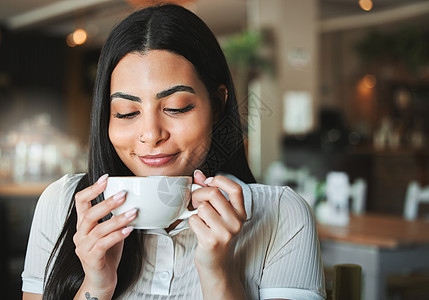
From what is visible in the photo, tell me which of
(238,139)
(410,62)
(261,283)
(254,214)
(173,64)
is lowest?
(261,283)

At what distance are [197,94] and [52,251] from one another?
35 centimetres

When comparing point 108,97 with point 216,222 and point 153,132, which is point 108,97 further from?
point 216,222

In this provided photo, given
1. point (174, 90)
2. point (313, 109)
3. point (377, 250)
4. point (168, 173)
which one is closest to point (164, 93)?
point (174, 90)

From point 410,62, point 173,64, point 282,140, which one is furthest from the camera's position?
point 410,62

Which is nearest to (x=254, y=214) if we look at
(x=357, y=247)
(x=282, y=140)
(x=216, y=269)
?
(x=216, y=269)

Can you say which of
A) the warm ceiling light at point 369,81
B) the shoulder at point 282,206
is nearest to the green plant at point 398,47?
the warm ceiling light at point 369,81

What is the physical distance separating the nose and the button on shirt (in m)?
0.17

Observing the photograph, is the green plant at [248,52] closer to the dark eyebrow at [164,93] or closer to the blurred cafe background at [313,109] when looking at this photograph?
the blurred cafe background at [313,109]

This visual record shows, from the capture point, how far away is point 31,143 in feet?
14.3

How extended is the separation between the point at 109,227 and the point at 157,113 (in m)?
0.19

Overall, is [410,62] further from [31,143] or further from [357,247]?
[357,247]

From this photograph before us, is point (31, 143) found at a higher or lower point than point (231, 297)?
higher

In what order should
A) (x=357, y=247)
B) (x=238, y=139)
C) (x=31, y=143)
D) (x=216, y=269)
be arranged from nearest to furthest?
(x=216, y=269) → (x=238, y=139) → (x=357, y=247) → (x=31, y=143)

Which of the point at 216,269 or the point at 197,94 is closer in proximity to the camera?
the point at 216,269
